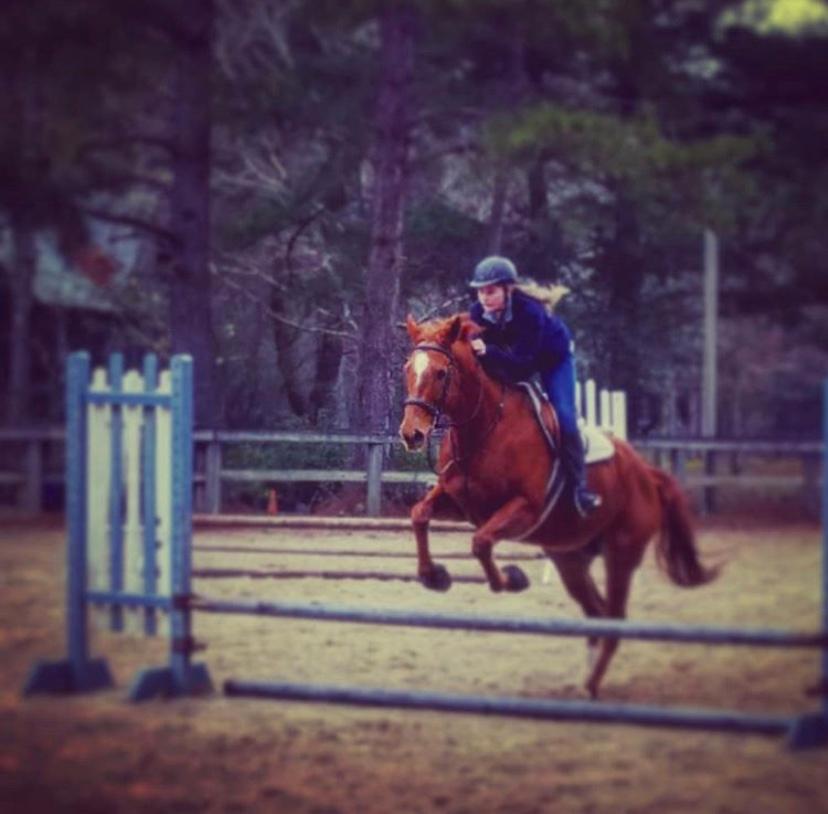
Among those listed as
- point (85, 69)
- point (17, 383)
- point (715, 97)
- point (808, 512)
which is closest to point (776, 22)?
point (715, 97)

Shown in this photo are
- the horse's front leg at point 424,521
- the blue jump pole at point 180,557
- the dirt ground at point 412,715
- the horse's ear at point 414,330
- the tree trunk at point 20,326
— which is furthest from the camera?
the tree trunk at point 20,326

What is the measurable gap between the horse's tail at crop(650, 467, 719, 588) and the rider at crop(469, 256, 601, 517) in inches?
6.4

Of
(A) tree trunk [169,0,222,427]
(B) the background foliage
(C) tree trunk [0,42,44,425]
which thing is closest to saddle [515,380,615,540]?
(B) the background foliage

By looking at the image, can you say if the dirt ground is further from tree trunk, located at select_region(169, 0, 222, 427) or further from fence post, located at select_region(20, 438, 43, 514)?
tree trunk, located at select_region(169, 0, 222, 427)

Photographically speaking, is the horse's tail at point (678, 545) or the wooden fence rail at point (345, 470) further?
the horse's tail at point (678, 545)

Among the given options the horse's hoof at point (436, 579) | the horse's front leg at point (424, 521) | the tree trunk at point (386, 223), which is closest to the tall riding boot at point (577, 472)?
the horse's front leg at point (424, 521)

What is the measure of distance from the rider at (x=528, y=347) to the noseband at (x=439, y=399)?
0.07m

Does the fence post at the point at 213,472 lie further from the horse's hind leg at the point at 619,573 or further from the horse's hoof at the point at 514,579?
the horse's hind leg at the point at 619,573

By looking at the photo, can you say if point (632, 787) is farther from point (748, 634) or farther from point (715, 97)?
point (715, 97)

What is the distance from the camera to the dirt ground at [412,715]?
285 centimetres

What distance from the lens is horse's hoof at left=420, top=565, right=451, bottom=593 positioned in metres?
3.32

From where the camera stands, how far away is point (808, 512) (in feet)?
9.02

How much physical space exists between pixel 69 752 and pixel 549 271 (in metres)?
1.68

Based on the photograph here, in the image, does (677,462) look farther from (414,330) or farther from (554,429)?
(414,330)
